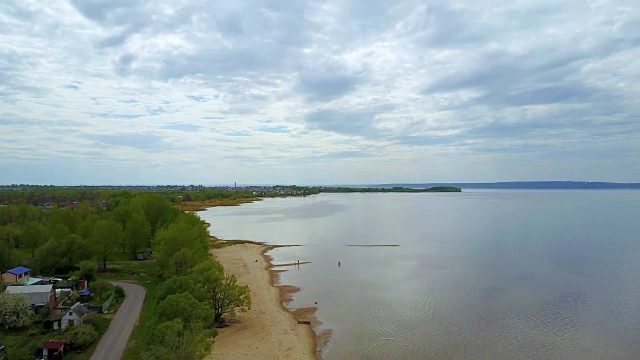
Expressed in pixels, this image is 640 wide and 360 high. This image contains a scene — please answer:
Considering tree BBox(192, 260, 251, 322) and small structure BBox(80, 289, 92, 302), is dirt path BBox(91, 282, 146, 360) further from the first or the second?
tree BBox(192, 260, 251, 322)

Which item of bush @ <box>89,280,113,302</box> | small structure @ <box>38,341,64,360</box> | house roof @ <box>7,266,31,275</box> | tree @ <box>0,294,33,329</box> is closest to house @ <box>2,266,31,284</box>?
house roof @ <box>7,266,31,275</box>

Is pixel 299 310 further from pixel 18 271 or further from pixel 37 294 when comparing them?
pixel 18 271

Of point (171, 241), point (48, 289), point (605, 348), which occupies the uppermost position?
point (171, 241)

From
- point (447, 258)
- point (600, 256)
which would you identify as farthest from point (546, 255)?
point (447, 258)

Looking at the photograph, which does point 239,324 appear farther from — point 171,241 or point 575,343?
point 575,343

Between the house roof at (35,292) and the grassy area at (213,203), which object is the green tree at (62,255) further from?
the grassy area at (213,203)

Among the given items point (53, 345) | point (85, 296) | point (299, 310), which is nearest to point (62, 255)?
point (85, 296)

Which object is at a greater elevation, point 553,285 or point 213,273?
point 213,273
